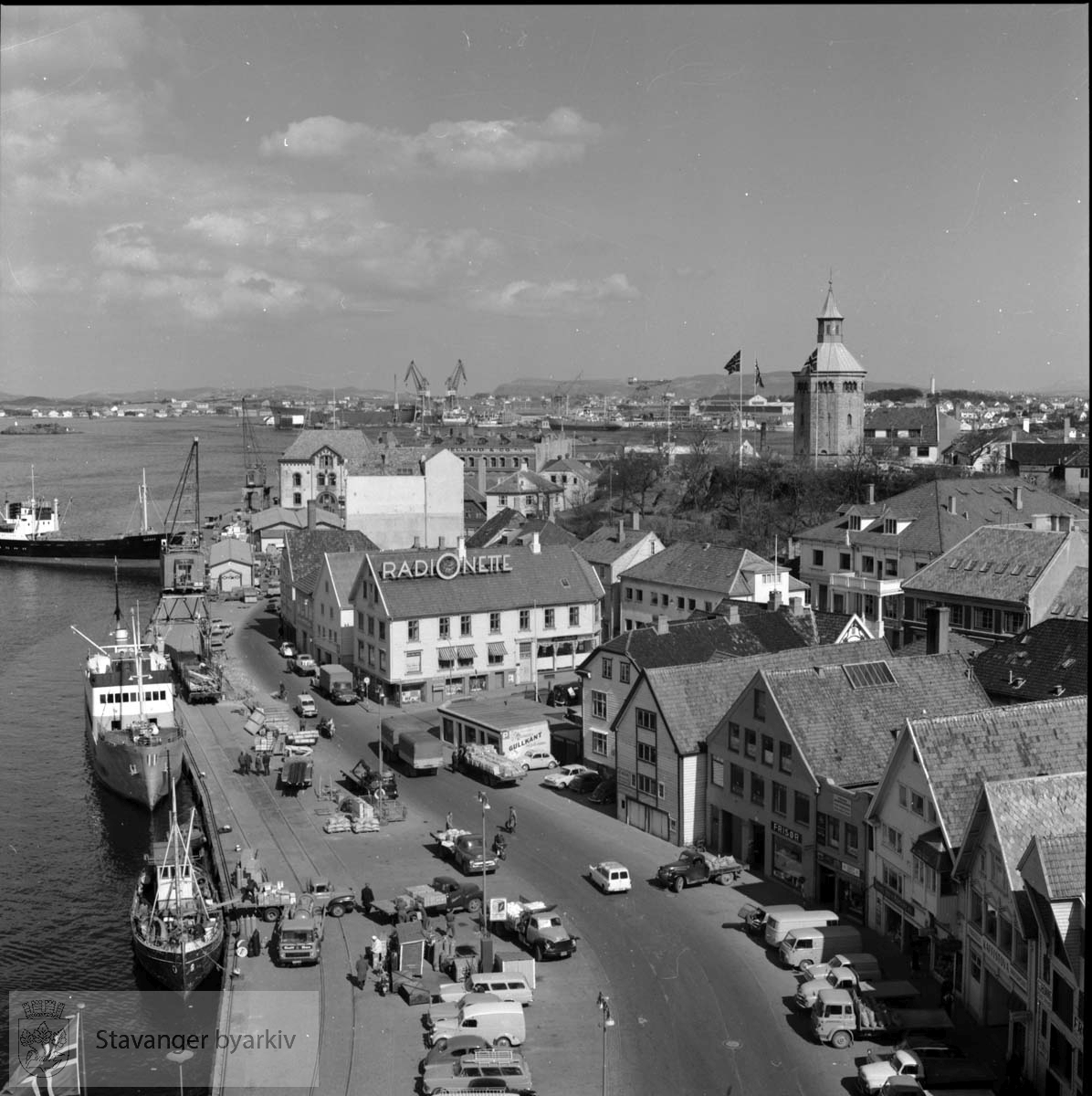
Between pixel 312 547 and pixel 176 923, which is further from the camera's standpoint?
pixel 312 547

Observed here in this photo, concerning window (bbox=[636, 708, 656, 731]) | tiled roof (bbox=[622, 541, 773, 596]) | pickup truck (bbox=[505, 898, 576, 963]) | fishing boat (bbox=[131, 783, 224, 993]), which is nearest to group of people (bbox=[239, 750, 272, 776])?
fishing boat (bbox=[131, 783, 224, 993])

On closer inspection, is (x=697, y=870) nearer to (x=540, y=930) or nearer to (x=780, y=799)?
(x=780, y=799)

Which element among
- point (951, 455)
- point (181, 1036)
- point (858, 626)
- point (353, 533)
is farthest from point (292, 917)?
point (951, 455)

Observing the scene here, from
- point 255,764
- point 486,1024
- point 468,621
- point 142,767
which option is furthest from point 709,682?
point 142,767

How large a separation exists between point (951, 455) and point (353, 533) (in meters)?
28.3

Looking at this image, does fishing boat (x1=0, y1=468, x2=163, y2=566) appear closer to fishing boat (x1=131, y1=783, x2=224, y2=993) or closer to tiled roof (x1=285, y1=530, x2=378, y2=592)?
tiled roof (x1=285, y1=530, x2=378, y2=592)

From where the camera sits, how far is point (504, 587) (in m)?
35.6

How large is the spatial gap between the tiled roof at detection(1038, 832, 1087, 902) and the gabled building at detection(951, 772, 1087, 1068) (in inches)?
11.8

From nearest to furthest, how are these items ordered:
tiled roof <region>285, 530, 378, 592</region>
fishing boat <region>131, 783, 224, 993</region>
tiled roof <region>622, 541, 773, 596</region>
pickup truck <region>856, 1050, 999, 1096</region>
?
pickup truck <region>856, 1050, 999, 1096</region> < fishing boat <region>131, 783, 224, 993</region> < tiled roof <region>622, 541, 773, 596</region> < tiled roof <region>285, 530, 378, 592</region>

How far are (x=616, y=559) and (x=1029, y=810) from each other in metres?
25.4

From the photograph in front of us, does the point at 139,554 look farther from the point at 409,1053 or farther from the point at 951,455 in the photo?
the point at 409,1053

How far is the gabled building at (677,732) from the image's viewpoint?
2277cm

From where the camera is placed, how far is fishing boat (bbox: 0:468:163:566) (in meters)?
70.2

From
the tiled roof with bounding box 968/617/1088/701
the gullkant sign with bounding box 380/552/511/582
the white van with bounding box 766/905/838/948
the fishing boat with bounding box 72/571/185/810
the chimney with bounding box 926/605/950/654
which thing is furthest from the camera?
the gullkant sign with bounding box 380/552/511/582
